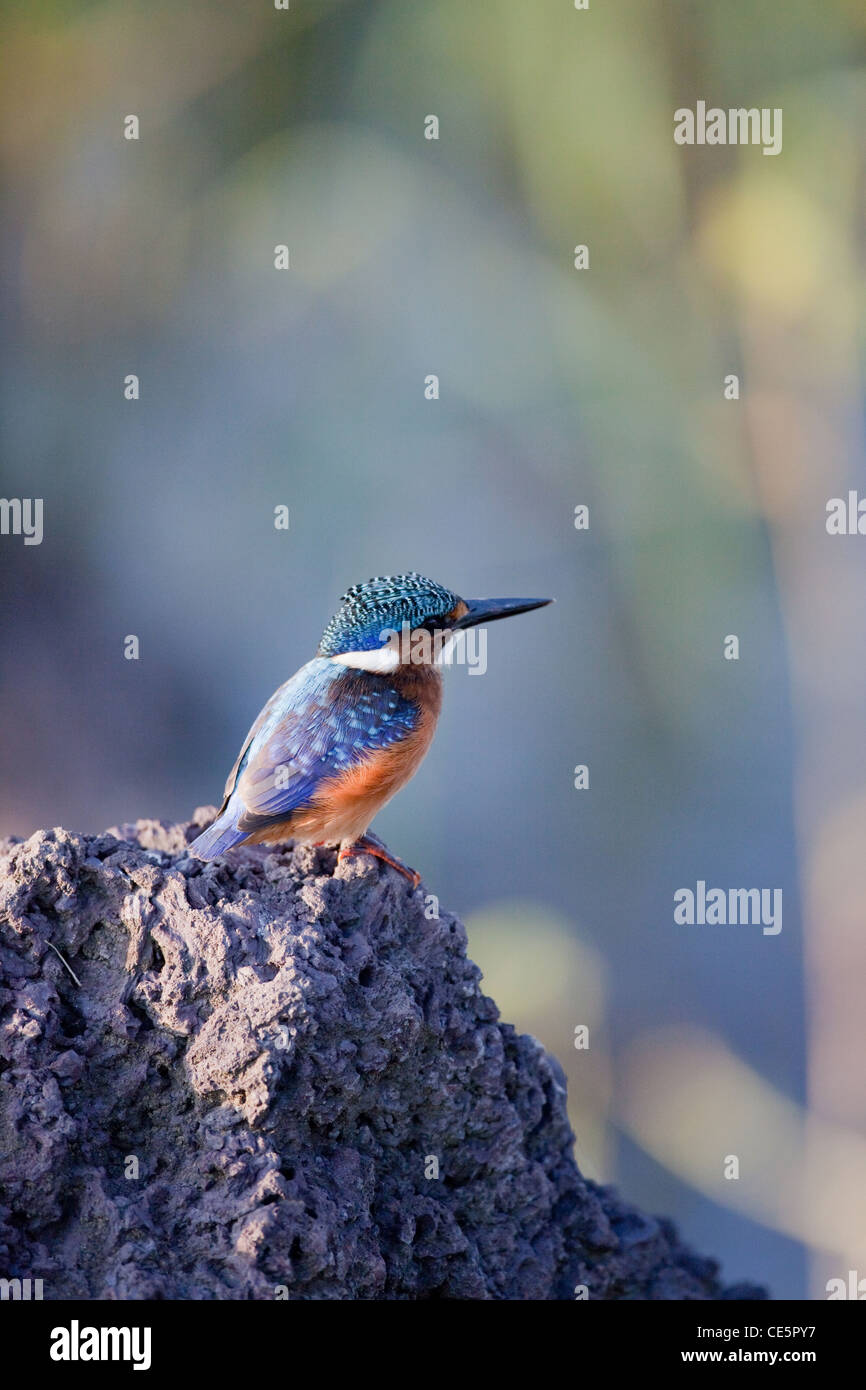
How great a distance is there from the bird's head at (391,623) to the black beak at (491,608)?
0.15ft

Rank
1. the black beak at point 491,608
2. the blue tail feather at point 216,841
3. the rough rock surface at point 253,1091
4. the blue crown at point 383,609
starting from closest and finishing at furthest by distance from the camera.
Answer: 1. the rough rock surface at point 253,1091
2. the blue tail feather at point 216,841
3. the blue crown at point 383,609
4. the black beak at point 491,608

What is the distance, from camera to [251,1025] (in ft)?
8.20

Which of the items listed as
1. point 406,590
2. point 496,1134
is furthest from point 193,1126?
point 406,590

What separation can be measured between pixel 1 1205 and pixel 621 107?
17.0 feet

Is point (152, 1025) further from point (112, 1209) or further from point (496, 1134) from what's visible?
point (496, 1134)

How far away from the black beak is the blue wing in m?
0.29

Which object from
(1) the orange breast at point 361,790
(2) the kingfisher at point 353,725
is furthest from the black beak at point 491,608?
(1) the orange breast at point 361,790

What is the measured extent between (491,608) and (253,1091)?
1.51 metres

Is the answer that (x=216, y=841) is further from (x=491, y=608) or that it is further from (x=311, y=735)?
(x=491, y=608)

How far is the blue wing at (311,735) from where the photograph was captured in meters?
3.06

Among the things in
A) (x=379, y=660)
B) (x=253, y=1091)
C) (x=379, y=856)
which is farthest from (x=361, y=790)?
(x=253, y=1091)

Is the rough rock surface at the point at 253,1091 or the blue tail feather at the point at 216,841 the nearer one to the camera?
the rough rock surface at the point at 253,1091

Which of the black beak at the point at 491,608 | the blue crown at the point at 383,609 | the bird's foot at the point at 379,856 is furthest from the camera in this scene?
the black beak at the point at 491,608

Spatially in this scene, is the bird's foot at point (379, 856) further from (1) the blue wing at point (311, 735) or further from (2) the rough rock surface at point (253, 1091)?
(1) the blue wing at point (311, 735)
